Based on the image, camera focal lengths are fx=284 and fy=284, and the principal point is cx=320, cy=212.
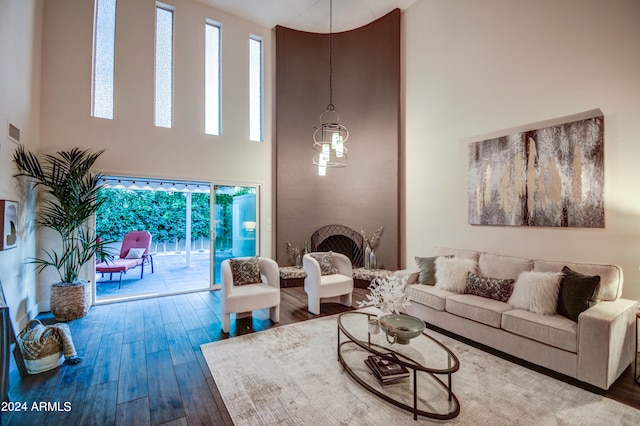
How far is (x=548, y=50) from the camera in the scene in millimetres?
3467

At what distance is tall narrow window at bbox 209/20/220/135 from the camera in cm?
557

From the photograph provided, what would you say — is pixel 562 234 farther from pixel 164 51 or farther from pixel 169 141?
pixel 164 51

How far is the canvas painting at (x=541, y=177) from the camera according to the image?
3131 millimetres

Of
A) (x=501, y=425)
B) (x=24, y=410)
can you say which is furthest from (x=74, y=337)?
(x=501, y=425)

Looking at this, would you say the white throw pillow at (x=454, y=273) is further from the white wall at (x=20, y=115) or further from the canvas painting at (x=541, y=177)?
the white wall at (x=20, y=115)

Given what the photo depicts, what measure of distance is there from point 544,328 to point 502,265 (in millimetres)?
1035

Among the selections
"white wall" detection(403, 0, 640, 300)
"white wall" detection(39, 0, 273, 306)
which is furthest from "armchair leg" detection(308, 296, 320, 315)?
"white wall" detection(39, 0, 273, 306)

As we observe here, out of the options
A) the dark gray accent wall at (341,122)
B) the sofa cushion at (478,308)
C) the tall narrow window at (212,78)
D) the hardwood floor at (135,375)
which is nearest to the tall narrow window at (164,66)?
the tall narrow window at (212,78)

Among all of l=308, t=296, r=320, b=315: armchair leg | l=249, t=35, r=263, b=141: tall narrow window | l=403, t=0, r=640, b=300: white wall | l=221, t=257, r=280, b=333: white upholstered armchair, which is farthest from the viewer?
l=249, t=35, r=263, b=141: tall narrow window

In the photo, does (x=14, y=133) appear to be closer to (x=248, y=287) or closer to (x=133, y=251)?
(x=248, y=287)

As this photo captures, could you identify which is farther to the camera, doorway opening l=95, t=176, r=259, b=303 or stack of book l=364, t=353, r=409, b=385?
doorway opening l=95, t=176, r=259, b=303

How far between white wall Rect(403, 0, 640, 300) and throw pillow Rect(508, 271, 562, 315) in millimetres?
695

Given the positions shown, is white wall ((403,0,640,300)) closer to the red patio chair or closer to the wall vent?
Result: the wall vent

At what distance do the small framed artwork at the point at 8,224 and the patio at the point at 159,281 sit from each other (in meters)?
1.82
